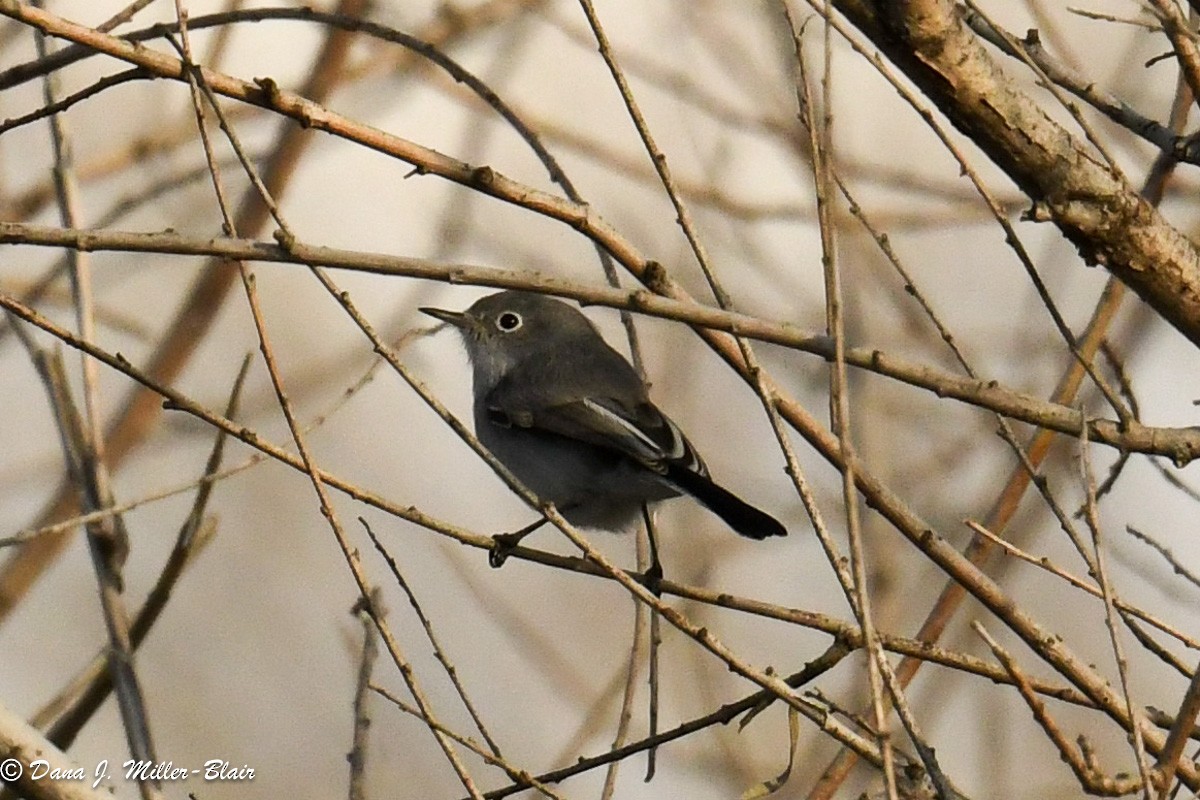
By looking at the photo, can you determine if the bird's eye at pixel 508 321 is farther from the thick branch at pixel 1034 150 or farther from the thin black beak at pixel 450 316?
the thick branch at pixel 1034 150

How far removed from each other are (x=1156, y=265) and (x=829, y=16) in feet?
2.75

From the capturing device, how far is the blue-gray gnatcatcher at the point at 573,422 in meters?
3.74

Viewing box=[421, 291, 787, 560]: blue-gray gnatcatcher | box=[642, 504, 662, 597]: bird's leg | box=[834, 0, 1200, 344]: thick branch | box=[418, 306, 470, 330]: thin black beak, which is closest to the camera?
box=[834, 0, 1200, 344]: thick branch

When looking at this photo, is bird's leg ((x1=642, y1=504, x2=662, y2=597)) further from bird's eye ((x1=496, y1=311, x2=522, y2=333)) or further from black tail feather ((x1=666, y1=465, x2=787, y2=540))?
bird's eye ((x1=496, y1=311, x2=522, y2=333))

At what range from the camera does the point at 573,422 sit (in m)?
4.17

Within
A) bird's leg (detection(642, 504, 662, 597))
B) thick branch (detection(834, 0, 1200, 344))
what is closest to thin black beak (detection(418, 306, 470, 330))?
bird's leg (detection(642, 504, 662, 597))

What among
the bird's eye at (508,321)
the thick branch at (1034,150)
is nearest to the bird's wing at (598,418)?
the bird's eye at (508,321)

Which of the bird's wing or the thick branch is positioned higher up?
the bird's wing

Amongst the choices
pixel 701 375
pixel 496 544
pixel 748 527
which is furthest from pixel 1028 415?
pixel 701 375

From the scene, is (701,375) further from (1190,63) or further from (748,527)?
(1190,63)

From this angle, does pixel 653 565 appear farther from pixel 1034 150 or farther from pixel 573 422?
pixel 1034 150

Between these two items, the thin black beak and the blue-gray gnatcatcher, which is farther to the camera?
the thin black beak

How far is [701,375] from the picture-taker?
588 cm

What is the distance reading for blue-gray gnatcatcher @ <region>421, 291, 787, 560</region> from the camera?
12.3ft
